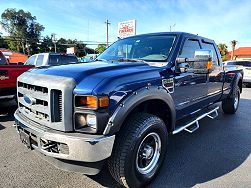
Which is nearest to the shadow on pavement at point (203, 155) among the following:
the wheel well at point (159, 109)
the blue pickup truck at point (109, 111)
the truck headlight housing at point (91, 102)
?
the blue pickup truck at point (109, 111)

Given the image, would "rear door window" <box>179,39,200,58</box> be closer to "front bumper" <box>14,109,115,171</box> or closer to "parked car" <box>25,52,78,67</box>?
"front bumper" <box>14,109,115,171</box>

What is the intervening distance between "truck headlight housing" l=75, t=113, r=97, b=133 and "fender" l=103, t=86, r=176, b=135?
0.43ft

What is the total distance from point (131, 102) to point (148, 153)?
0.83 meters

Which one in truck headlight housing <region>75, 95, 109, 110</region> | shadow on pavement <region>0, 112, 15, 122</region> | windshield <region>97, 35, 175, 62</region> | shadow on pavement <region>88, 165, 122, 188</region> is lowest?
shadow on pavement <region>88, 165, 122, 188</region>

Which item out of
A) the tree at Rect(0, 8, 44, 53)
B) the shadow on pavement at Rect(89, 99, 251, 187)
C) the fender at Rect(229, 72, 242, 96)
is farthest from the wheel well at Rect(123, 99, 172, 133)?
the tree at Rect(0, 8, 44, 53)

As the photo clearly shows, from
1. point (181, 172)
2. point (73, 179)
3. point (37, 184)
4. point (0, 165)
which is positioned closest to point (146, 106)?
point (181, 172)

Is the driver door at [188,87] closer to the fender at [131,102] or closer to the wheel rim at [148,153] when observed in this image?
the fender at [131,102]

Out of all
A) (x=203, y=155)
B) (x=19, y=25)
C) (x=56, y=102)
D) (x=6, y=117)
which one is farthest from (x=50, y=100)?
(x=19, y=25)

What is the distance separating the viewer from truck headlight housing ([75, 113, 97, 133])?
2.37 m

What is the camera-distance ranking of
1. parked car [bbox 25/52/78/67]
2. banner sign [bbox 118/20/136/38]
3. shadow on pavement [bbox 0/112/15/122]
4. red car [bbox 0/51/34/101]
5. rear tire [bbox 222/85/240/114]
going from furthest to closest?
banner sign [bbox 118/20/136/38] < parked car [bbox 25/52/78/67] < rear tire [bbox 222/85/240/114] < shadow on pavement [bbox 0/112/15/122] < red car [bbox 0/51/34/101]

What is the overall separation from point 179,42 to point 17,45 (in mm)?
79250

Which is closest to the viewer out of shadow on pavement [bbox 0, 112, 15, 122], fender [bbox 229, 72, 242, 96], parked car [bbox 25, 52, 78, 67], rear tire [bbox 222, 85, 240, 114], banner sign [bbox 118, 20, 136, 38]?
shadow on pavement [bbox 0, 112, 15, 122]

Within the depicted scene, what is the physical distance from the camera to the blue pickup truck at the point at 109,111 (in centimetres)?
236

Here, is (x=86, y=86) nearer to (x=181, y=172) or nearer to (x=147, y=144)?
(x=147, y=144)
